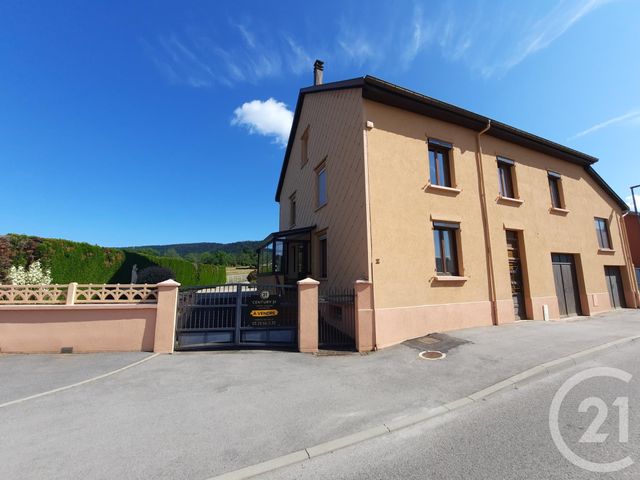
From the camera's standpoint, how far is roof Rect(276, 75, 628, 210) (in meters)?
9.00

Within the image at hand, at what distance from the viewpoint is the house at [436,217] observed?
8594mm

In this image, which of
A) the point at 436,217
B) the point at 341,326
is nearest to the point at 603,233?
the point at 436,217

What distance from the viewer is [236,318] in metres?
7.59

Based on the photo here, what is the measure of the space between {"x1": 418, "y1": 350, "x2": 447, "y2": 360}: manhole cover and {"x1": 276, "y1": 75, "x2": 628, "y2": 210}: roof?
301 inches

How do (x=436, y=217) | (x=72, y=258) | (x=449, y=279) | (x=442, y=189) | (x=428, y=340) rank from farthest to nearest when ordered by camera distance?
1. (x=72, y=258)
2. (x=442, y=189)
3. (x=436, y=217)
4. (x=449, y=279)
5. (x=428, y=340)

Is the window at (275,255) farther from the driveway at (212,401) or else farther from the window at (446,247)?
the window at (446,247)

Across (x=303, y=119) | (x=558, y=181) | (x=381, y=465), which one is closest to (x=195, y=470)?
(x=381, y=465)

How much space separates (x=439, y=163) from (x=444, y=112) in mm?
1763

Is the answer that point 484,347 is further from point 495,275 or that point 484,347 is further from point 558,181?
point 558,181

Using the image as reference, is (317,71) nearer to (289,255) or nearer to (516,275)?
(289,255)

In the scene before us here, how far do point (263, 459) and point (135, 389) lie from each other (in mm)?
3213

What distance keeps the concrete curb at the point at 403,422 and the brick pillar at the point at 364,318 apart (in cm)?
307

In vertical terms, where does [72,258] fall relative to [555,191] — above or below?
below

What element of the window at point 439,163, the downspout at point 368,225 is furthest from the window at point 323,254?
the window at point 439,163
